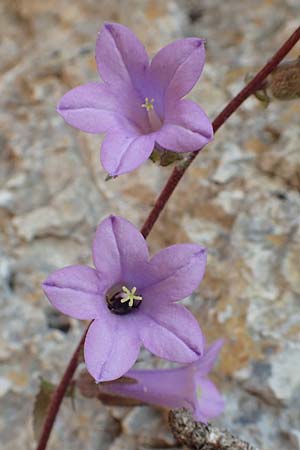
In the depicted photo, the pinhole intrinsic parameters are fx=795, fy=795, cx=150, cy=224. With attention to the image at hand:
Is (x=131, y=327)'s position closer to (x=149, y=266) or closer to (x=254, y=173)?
(x=149, y=266)

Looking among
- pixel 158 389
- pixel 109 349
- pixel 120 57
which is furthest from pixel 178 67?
pixel 158 389

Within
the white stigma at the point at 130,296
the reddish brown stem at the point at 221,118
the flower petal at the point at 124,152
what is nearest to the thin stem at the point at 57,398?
the reddish brown stem at the point at 221,118

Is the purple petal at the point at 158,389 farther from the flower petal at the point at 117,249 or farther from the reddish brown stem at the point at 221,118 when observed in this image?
the flower petal at the point at 117,249

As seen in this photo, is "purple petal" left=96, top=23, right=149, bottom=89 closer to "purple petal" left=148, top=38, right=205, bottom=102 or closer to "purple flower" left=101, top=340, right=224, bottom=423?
"purple petal" left=148, top=38, right=205, bottom=102

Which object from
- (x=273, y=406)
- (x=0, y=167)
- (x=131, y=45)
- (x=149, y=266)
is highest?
(x=131, y=45)

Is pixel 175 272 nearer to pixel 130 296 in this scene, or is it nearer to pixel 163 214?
pixel 130 296

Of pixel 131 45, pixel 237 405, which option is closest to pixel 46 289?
pixel 131 45

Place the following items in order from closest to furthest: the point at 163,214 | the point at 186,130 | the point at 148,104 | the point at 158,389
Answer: the point at 186,130
the point at 148,104
the point at 158,389
the point at 163,214

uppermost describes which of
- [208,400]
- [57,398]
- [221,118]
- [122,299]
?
[221,118]
